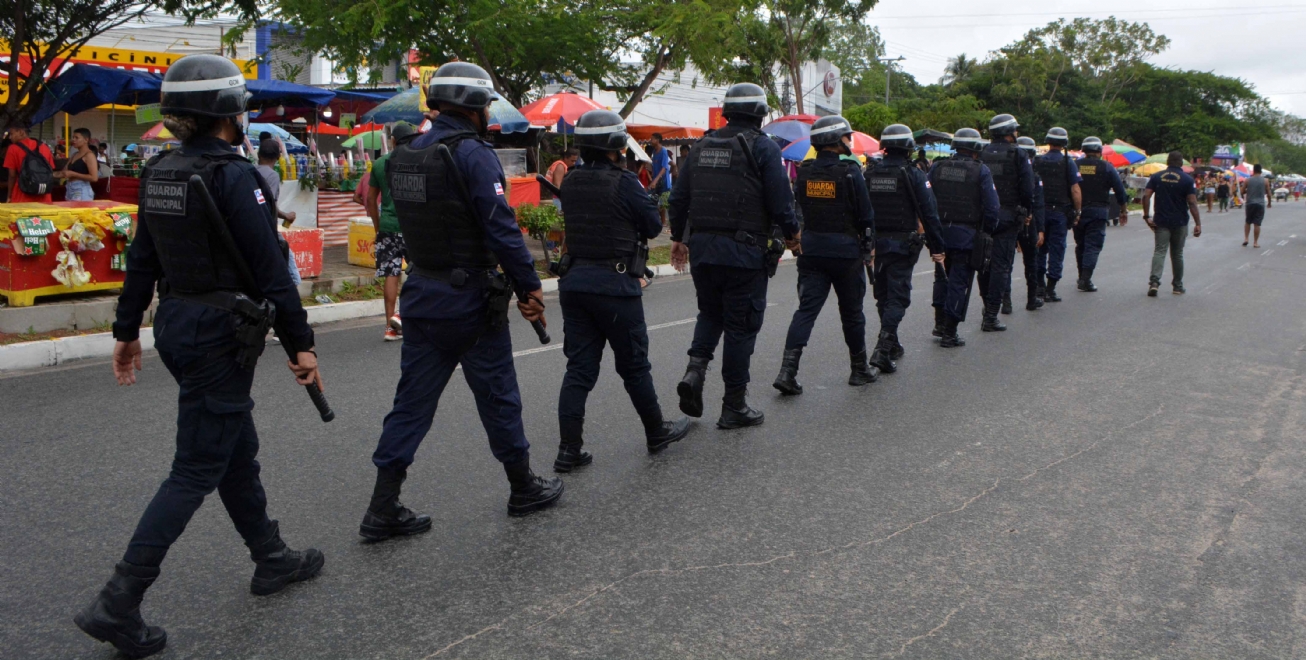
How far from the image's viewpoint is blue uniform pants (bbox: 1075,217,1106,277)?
476 inches

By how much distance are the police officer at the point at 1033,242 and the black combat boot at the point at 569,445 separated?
21.0 feet

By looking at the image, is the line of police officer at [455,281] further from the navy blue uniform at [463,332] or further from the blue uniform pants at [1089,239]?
the blue uniform pants at [1089,239]

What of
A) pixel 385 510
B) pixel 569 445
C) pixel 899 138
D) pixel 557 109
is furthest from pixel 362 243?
pixel 385 510

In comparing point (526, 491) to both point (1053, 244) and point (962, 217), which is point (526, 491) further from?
point (1053, 244)

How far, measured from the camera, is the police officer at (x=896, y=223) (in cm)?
748

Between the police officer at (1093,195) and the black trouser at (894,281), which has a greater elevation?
the police officer at (1093,195)

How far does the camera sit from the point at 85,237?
8.80m

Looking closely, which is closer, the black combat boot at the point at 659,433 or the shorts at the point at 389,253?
the black combat boot at the point at 659,433

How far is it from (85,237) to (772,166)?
6.16 m

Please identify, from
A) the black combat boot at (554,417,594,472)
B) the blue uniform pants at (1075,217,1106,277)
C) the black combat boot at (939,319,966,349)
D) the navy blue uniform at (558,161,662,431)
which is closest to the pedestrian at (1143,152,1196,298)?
the blue uniform pants at (1075,217,1106,277)

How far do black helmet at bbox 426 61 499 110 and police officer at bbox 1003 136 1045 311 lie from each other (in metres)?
7.33

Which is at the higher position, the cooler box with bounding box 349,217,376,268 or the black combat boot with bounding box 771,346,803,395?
the cooler box with bounding box 349,217,376,268

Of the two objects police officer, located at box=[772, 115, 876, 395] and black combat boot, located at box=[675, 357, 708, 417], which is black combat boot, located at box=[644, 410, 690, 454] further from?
police officer, located at box=[772, 115, 876, 395]

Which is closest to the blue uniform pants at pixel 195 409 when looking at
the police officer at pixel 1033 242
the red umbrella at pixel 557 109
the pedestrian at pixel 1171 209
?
the police officer at pixel 1033 242
